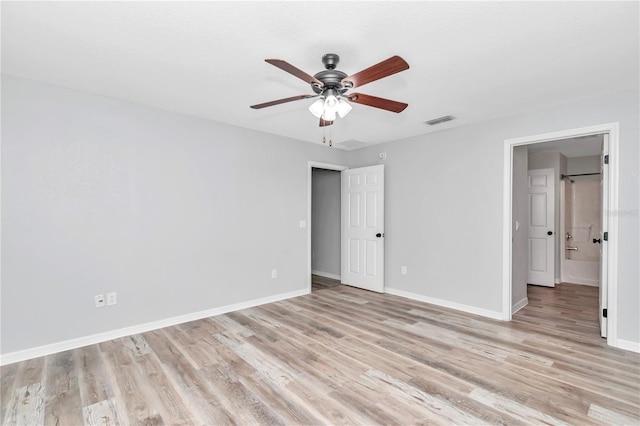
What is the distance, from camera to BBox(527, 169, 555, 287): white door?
18.2ft

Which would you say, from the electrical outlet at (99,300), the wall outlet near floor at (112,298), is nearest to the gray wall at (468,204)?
the wall outlet near floor at (112,298)

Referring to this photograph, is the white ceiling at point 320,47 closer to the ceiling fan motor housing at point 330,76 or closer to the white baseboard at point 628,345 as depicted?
the ceiling fan motor housing at point 330,76

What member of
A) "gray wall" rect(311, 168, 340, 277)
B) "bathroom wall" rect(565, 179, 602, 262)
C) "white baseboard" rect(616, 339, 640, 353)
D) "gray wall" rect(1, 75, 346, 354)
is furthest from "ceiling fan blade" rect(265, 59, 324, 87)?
"bathroom wall" rect(565, 179, 602, 262)

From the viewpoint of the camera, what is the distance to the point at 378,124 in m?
4.03

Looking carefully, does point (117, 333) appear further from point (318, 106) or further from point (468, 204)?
point (468, 204)

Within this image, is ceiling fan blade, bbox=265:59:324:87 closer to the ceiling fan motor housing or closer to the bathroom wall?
the ceiling fan motor housing

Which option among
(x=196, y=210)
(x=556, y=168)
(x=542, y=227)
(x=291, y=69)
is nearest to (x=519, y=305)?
(x=542, y=227)

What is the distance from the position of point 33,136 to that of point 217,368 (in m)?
2.58

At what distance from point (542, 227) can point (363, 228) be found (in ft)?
10.9

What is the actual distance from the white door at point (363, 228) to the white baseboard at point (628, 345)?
2.71 m

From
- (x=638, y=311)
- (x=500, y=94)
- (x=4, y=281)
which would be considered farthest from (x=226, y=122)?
(x=638, y=311)

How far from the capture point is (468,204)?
13.3ft

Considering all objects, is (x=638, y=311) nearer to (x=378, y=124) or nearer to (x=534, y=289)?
(x=534, y=289)

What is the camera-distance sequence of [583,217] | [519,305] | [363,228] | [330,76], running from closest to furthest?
[330,76] < [519,305] < [363,228] < [583,217]
